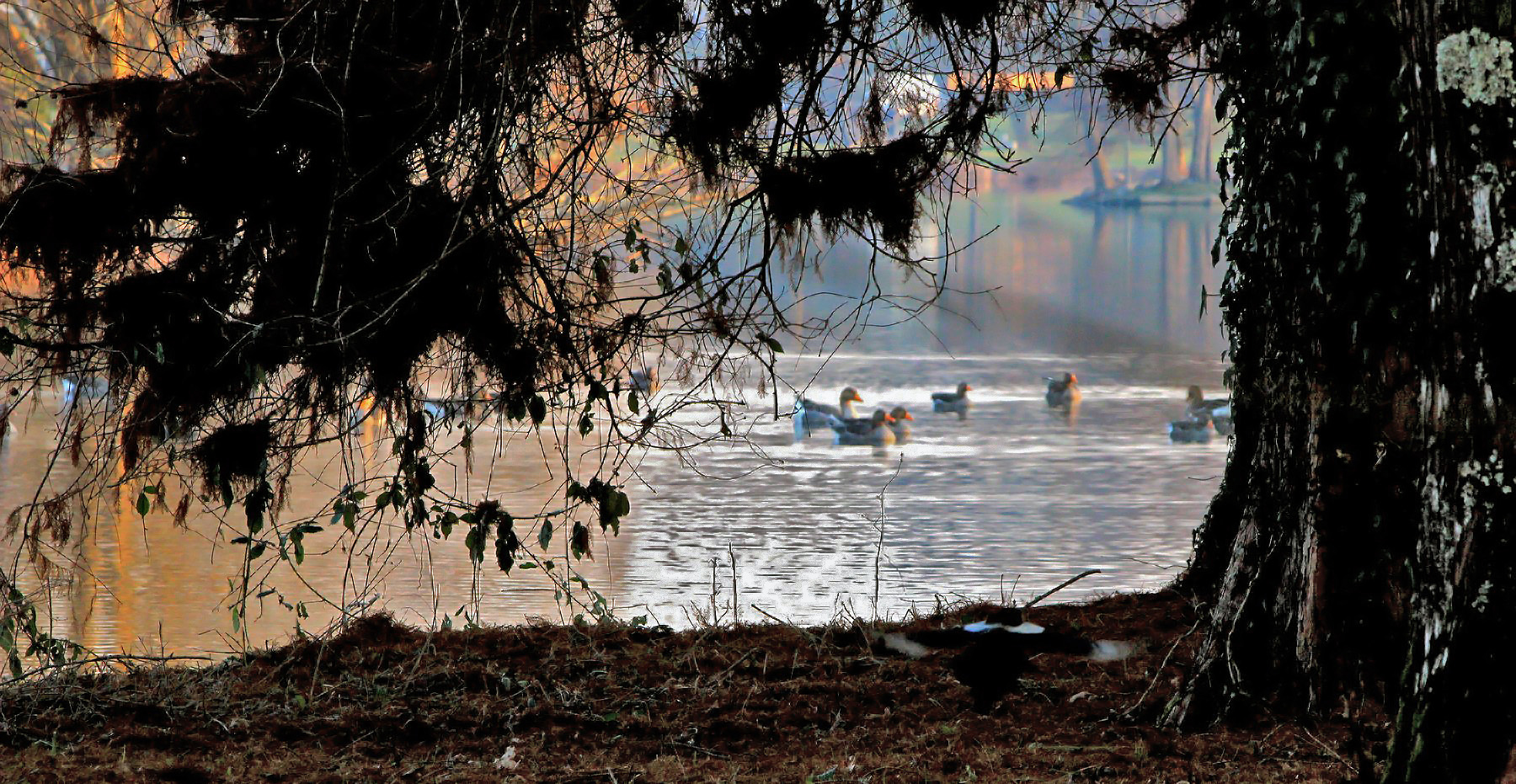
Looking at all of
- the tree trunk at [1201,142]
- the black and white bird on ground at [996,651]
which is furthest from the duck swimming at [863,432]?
the tree trunk at [1201,142]

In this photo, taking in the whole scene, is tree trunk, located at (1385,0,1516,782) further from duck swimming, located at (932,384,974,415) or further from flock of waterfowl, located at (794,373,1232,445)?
duck swimming, located at (932,384,974,415)

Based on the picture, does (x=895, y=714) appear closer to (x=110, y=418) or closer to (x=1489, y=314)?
(x=1489, y=314)

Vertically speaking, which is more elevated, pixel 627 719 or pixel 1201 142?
pixel 1201 142

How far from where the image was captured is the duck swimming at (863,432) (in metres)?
12.4

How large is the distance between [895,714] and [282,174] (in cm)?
234

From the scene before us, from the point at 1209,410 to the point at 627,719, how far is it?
10.2 m

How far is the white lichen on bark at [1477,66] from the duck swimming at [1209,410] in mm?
10359

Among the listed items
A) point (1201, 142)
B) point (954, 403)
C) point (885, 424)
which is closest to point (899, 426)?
point (885, 424)

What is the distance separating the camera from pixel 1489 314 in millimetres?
2199

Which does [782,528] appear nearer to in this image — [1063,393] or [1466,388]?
[1466,388]

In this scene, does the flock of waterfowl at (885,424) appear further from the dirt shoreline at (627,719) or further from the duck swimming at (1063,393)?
the dirt shoreline at (627,719)

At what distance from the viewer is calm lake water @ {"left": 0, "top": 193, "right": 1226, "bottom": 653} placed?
21.5ft

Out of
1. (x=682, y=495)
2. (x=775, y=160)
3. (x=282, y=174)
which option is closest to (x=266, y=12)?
(x=282, y=174)

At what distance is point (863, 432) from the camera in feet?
40.9
